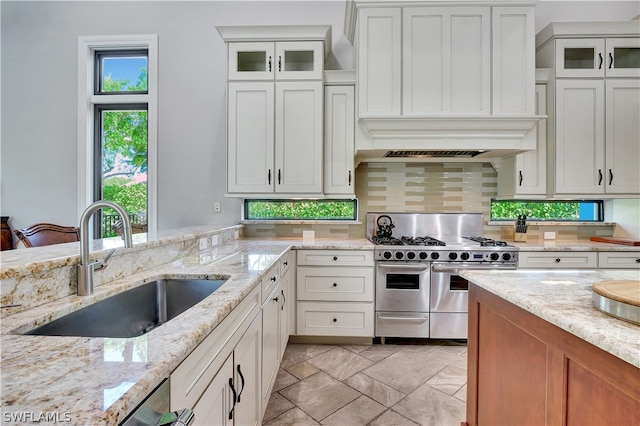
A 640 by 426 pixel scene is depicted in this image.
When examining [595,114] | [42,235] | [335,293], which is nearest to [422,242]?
[335,293]

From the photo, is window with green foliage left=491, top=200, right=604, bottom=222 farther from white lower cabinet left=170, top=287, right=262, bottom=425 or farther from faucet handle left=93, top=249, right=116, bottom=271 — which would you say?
faucet handle left=93, top=249, right=116, bottom=271

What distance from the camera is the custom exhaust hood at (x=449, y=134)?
2697mm

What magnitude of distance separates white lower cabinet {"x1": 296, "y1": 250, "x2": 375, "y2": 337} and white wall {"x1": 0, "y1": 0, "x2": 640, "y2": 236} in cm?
113

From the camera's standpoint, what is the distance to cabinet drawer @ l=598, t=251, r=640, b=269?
8.75 ft

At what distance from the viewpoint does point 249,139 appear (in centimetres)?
Result: 291

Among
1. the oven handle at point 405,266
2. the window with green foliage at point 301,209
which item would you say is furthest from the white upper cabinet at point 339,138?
the oven handle at point 405,266

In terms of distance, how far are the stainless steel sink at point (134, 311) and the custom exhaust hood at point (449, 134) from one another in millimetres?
1972

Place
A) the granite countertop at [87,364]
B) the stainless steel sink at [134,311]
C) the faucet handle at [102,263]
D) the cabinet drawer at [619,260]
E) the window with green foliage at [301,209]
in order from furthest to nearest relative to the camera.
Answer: the window with green foliage at [301,209] < the cabinet drawer at [619,260] < the faucet handle at [102,263] < the stainless steel sink at [134,311] < the granite countertop at [87,364]

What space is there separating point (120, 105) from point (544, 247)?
4.59m

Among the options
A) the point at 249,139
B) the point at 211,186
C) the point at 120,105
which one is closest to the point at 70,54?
the point at 120,105

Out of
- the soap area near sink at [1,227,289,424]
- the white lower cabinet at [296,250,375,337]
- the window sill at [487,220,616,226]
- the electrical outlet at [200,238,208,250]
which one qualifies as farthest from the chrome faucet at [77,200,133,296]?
the window sill at [487,220,616,226]

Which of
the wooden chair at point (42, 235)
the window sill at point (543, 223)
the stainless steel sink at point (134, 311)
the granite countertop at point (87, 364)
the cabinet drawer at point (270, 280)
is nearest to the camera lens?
the granite countertop at point (87, 364)

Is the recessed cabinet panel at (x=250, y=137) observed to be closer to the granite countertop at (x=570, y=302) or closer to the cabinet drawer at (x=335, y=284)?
the cabinet drawer at (x=335, y=284)

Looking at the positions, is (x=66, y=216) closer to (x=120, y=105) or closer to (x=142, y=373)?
(x=120, y=105)
